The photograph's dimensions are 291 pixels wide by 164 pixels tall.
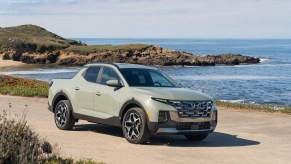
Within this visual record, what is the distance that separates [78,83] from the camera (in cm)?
1474

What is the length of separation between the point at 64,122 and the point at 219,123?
4.66 meters

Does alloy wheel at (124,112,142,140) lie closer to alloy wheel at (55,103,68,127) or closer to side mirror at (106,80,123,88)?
side mirror at (106,80,123,88)

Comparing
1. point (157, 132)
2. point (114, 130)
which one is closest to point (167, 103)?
point (157, 132)

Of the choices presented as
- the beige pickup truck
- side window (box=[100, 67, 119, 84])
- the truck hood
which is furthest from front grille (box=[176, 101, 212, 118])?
side window (box=[100, 67, 119, 84])

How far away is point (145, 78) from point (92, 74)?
1.34 meters

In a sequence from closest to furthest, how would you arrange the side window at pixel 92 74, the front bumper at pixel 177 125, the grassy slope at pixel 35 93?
the front bumper at pixel 177 125 < the side window at pixel 92 74 < the grassy slope at pixel 35 93

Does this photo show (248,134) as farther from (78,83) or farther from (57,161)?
(57,161)

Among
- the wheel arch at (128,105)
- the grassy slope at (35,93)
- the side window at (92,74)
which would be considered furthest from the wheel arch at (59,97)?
the grassy slope at (35,93)

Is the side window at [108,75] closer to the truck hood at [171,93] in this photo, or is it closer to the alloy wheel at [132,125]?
the truck hood at [171,93]

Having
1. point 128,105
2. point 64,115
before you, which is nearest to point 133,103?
point 128,105

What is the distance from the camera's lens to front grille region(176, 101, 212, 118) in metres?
12.6

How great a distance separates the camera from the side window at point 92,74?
14.4m

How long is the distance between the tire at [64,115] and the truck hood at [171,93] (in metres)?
2.35

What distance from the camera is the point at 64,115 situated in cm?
1500
